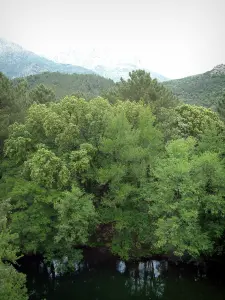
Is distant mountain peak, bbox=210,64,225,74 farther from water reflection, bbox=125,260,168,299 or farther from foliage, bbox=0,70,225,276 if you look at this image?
water reflection, bbox=125,260,168,299

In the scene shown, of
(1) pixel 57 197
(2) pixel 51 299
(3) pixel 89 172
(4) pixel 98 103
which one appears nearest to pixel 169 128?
(4) pixel 98 103

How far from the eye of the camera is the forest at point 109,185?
23484 mm

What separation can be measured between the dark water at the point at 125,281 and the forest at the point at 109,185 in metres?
1.39

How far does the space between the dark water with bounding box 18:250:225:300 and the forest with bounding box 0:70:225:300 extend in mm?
1391

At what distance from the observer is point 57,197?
25.3m

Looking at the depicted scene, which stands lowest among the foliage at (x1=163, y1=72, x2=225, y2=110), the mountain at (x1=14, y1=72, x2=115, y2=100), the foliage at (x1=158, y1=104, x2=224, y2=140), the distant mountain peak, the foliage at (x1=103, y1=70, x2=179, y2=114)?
the foliage at (x1=158, y1=104, x2=224, y2=140)

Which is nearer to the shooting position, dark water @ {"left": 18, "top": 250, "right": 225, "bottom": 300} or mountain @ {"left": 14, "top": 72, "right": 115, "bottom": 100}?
dark water @ {"left": 18, "top": 250, "right": 225, "bottom": 300}

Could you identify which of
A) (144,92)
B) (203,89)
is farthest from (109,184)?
(203,89)

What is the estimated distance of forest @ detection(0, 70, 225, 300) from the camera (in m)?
23.5

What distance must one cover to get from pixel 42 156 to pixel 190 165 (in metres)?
11.8

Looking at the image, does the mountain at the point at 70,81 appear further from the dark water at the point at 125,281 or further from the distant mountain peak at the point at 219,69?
the dark water at the point at 125,281

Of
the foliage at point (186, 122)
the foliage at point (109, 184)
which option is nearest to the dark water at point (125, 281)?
the foliage at point (109, 184)

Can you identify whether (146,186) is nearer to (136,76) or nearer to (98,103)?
(98,103)

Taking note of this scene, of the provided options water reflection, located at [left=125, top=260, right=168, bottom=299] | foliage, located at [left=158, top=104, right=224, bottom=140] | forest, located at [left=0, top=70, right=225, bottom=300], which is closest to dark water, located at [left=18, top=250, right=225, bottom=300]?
water reflection, located at [left=125, top=260, right=168, bottom=299]
